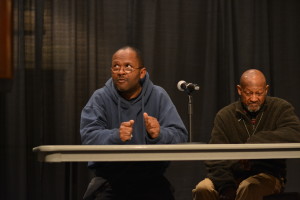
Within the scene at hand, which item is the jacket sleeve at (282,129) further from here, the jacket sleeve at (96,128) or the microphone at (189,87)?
the jacket sleeve at (96,128)

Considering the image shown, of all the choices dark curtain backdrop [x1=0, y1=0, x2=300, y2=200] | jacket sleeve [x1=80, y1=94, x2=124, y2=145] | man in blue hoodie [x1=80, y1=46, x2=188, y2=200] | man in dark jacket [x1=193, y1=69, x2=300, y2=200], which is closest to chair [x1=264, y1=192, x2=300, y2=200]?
man in dark jacket [x1=193, y1=69, x2=300, y2=200]

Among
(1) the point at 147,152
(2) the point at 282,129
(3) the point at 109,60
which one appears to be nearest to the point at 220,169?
(2) the point at 282,129

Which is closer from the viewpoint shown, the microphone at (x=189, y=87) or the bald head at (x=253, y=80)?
the bald head at (x=253, y=80)

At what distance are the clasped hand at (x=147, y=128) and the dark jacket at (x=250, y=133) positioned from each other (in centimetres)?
60

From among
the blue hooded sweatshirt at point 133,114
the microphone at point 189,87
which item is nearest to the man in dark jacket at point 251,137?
the microphone at point 189,87

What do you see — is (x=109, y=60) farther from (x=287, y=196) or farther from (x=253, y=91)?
(x=287, y=196)

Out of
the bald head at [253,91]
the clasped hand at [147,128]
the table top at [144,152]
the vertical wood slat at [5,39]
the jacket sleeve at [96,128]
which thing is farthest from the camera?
the bald head at [253,91]

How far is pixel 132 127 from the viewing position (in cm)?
227

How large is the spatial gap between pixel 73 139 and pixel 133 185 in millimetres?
1716

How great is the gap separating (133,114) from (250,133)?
0.72m

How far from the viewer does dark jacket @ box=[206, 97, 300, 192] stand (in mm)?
2469

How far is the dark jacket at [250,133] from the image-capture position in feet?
8.10

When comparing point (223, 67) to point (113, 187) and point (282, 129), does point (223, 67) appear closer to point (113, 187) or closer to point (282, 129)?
point (282, 129)

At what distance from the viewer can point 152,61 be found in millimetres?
4090
